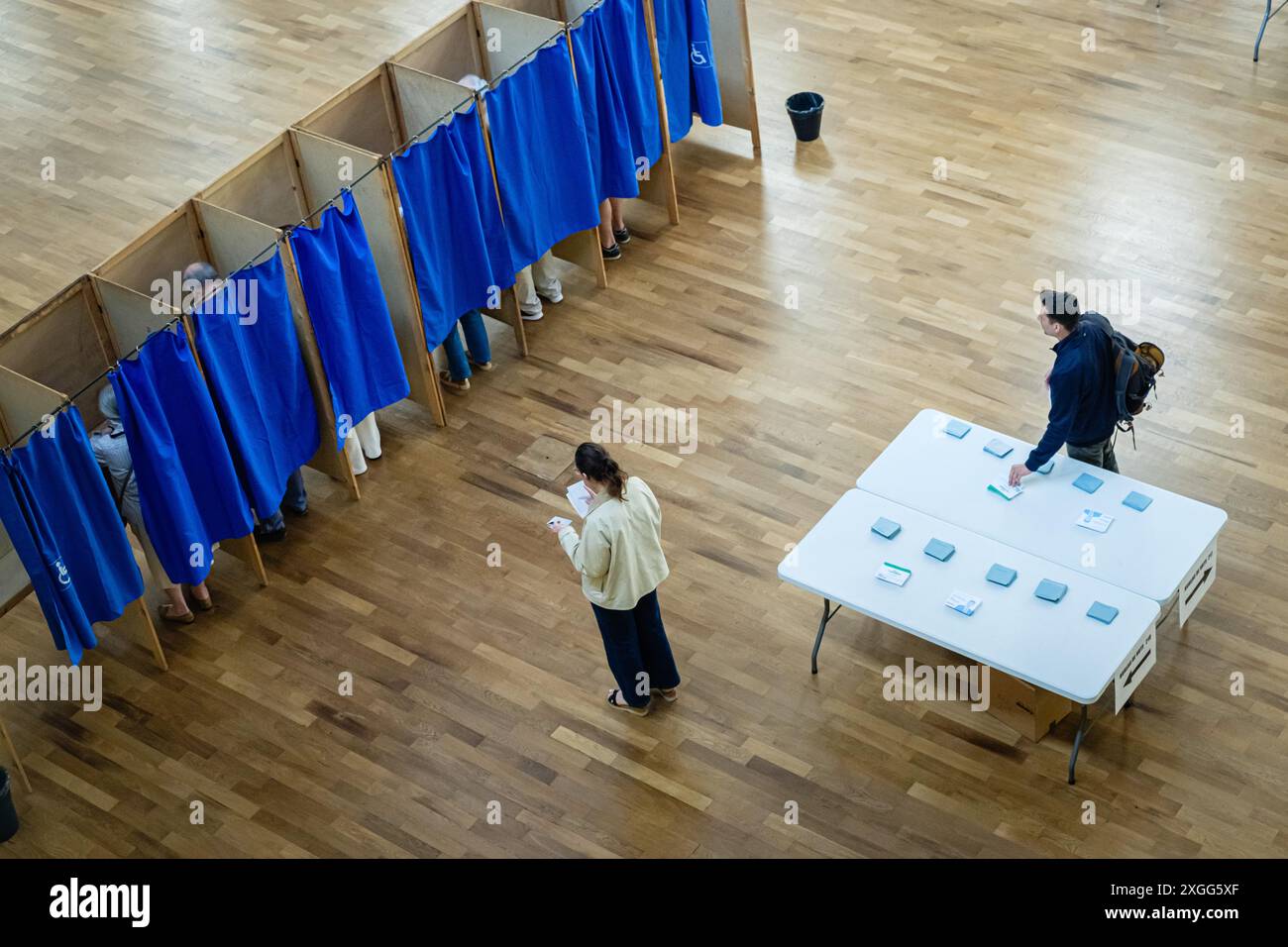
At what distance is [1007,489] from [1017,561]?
0.39 metres

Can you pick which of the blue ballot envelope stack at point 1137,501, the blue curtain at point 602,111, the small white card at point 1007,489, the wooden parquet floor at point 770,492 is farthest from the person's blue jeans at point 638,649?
the blue curtain at point 602,111

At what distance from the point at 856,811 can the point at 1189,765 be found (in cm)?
134

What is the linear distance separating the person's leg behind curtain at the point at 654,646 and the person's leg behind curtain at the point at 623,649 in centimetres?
4

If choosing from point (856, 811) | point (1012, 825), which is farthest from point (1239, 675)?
point (856, 811)

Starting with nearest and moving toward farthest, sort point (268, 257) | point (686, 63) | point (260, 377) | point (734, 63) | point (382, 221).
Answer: point (268, 257) → point (260, 377) → point (382, 221) → point (686, 63) → point (734, 63)

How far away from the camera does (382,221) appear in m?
7.55

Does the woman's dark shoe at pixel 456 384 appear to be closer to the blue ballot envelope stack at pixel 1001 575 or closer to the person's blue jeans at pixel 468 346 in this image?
the person's blue jeans at pixel 468 346

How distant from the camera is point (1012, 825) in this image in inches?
242

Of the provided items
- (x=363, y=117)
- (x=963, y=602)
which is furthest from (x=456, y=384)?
(x=963, y=602)

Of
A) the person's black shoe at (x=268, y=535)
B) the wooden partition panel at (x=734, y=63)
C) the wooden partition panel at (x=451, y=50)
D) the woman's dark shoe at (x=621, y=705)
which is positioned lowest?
the woman's dark shoe at (x=621, y=705)

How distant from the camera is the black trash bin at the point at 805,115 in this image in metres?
9.62
